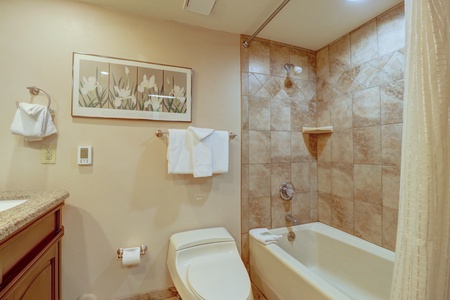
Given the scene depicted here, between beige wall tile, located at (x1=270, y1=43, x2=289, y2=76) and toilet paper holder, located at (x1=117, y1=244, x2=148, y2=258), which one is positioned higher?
beige wall tile, located at (x1=270, y1=43, x2=289, y2=76)

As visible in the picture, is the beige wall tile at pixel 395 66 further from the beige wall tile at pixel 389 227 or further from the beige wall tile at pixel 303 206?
the beige wall tile at pixel 303 206

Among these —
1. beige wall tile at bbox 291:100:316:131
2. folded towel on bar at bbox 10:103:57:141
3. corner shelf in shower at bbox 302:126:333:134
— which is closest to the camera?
folded towel on bar at bbox 10:103:57:141

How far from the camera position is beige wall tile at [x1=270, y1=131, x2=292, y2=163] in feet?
6.37

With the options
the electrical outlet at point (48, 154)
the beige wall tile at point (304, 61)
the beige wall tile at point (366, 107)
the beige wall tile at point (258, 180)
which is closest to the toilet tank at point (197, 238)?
the beige wall tile at point (258, 180)

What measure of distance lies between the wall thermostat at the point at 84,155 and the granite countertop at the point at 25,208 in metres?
0.24

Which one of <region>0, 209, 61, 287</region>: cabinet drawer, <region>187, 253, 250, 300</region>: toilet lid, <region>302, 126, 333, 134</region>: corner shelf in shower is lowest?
<region>187, 253, 250, 300</region>: toilet lid

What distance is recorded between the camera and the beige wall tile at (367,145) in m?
1.58

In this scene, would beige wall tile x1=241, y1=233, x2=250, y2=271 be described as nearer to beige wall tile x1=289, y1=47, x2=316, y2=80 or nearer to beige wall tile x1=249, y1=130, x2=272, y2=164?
beige wall tile x1=249, y1=130, x2=272, y2=164

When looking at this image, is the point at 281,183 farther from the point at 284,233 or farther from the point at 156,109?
the point at 156,109

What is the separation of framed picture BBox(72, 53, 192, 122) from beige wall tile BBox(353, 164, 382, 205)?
4.96 ft

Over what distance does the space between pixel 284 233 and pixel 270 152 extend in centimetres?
77

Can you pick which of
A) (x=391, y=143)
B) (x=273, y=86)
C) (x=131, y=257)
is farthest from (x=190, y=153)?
(x=391, y=143)

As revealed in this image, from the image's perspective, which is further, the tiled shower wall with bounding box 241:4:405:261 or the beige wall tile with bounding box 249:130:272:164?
the beige wall tile with bounding box 249:130:272:164

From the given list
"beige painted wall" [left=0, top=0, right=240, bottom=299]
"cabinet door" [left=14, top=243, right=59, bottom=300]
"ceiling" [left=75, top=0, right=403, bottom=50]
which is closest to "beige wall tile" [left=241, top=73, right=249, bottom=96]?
"beige painted wall" [left=0, top=0, right=240, bottom=299]
